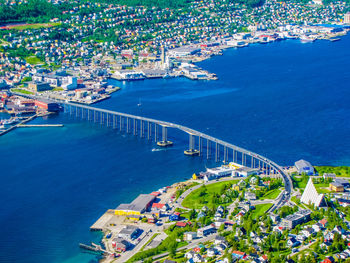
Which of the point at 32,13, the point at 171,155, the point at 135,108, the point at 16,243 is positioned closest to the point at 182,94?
the point at 135,108

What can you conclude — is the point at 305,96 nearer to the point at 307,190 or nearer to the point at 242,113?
the point at 242,113

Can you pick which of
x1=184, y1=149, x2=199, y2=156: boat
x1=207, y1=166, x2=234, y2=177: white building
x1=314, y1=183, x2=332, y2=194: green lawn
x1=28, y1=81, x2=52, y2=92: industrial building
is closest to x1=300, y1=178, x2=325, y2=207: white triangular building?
x1=314, y1=183, x2=332, y2=194: green lawn

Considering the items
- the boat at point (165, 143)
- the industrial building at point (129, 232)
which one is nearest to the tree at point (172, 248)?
the industrial building at point (129, 232)

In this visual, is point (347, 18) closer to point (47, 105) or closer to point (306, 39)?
point (306, 39)

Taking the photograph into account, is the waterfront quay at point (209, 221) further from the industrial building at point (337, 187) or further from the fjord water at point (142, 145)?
the fjord water at point (142, 145)

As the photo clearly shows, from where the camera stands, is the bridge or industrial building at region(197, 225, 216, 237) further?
the bridge

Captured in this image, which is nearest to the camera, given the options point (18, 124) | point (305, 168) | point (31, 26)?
point (305, 168)

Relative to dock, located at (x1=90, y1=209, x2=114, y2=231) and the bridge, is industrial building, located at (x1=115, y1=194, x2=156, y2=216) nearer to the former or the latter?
dock, located at (x1=90, y1=209, x2=114, y2=231)

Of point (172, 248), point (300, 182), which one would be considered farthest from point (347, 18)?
point (172, 248)
